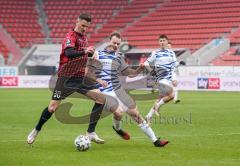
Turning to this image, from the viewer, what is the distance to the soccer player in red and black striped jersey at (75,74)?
33.5 ft

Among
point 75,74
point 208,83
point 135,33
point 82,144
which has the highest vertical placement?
point 75,74

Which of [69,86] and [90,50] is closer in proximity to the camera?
[90,50]

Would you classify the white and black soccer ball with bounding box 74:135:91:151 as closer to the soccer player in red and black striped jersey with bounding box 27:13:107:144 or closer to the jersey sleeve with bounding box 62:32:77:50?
the soccer player in red and black striped jersey with bounding box 27:13:107:144

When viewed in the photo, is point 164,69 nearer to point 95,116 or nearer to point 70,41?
point 95,116

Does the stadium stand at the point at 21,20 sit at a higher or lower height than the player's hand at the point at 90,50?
lower

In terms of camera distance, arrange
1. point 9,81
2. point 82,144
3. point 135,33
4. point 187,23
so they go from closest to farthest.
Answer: point 82,144 < point 9,81 < point 187,23 < point 135,33

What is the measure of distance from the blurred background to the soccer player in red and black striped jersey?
24588 millimetres

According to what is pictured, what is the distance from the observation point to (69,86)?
10664 mm

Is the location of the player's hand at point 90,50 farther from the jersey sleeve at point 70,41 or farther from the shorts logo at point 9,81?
the shorts logo at point 9,81

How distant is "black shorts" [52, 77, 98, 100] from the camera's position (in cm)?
1055

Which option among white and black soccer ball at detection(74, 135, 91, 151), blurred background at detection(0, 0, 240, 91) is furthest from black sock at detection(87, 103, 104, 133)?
blurred background at detection(0, 0, 240, 91)

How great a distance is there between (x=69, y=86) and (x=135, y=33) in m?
39.5

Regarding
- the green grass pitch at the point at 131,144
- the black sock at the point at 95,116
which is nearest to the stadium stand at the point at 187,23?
the green grass pitch at the point at 131,144

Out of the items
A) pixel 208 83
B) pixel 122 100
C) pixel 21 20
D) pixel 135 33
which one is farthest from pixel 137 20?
pixel 122 100
